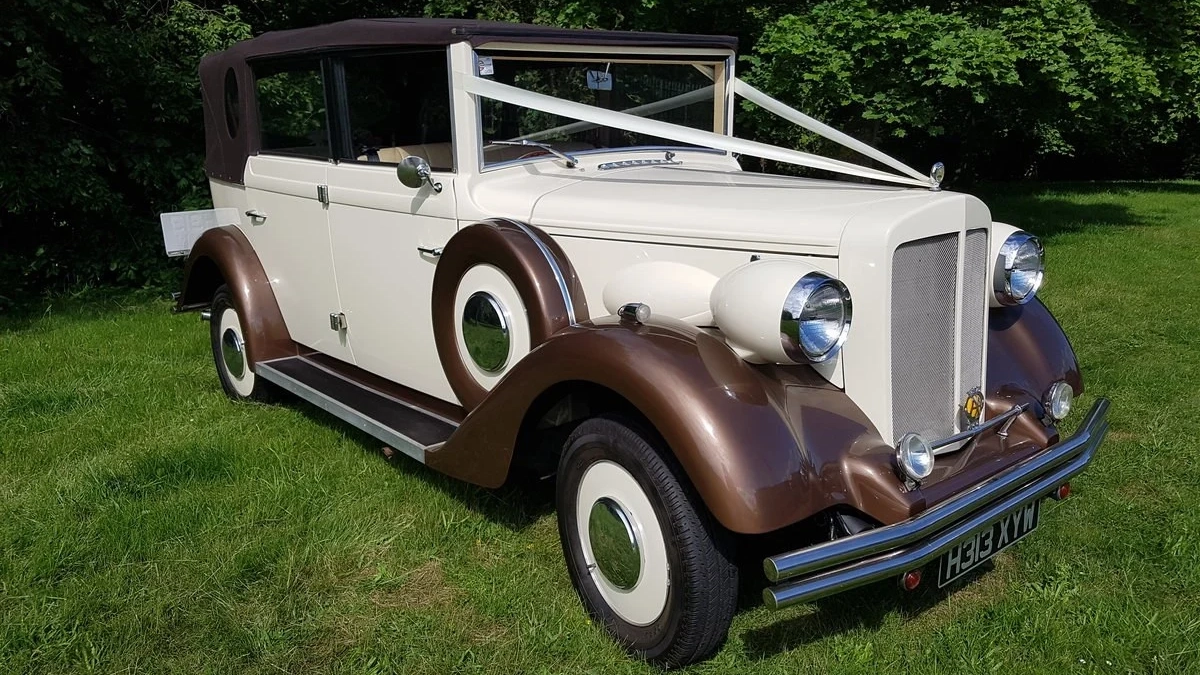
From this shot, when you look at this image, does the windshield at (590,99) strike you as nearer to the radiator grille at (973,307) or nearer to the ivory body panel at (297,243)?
the ivory body panel at (297,243)

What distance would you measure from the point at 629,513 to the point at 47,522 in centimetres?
247

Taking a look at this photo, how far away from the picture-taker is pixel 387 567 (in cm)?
314

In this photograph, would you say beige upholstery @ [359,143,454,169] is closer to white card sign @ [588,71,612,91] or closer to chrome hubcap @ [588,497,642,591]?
white card sign @ [588,71,612,91]

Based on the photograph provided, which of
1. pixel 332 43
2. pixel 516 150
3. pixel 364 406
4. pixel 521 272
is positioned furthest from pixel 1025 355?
pixel 332 43

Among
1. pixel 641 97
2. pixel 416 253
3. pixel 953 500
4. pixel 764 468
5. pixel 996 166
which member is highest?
pixel 641 97

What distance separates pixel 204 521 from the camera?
3.48 m

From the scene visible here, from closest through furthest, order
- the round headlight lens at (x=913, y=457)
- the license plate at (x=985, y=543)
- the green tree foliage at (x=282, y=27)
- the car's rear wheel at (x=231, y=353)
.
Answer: the round headlight lens at (x=913, y=457) → the license plate at (x=985, y=543) → the car's rear wheel at (x=231, y=353) → the green tree foliage at (x=282, y=27)

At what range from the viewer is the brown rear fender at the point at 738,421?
7.12 feet

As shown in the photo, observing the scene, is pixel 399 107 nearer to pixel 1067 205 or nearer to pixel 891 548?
pixel 891 548

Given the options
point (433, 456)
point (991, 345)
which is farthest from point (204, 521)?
point (991, 345)

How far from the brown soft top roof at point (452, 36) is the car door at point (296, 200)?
12 cm

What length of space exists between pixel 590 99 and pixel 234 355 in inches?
100

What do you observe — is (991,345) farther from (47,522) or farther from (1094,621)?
(47,522)

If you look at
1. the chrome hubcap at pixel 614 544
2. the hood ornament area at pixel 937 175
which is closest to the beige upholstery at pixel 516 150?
the hood ornament area at pixel 937 175
